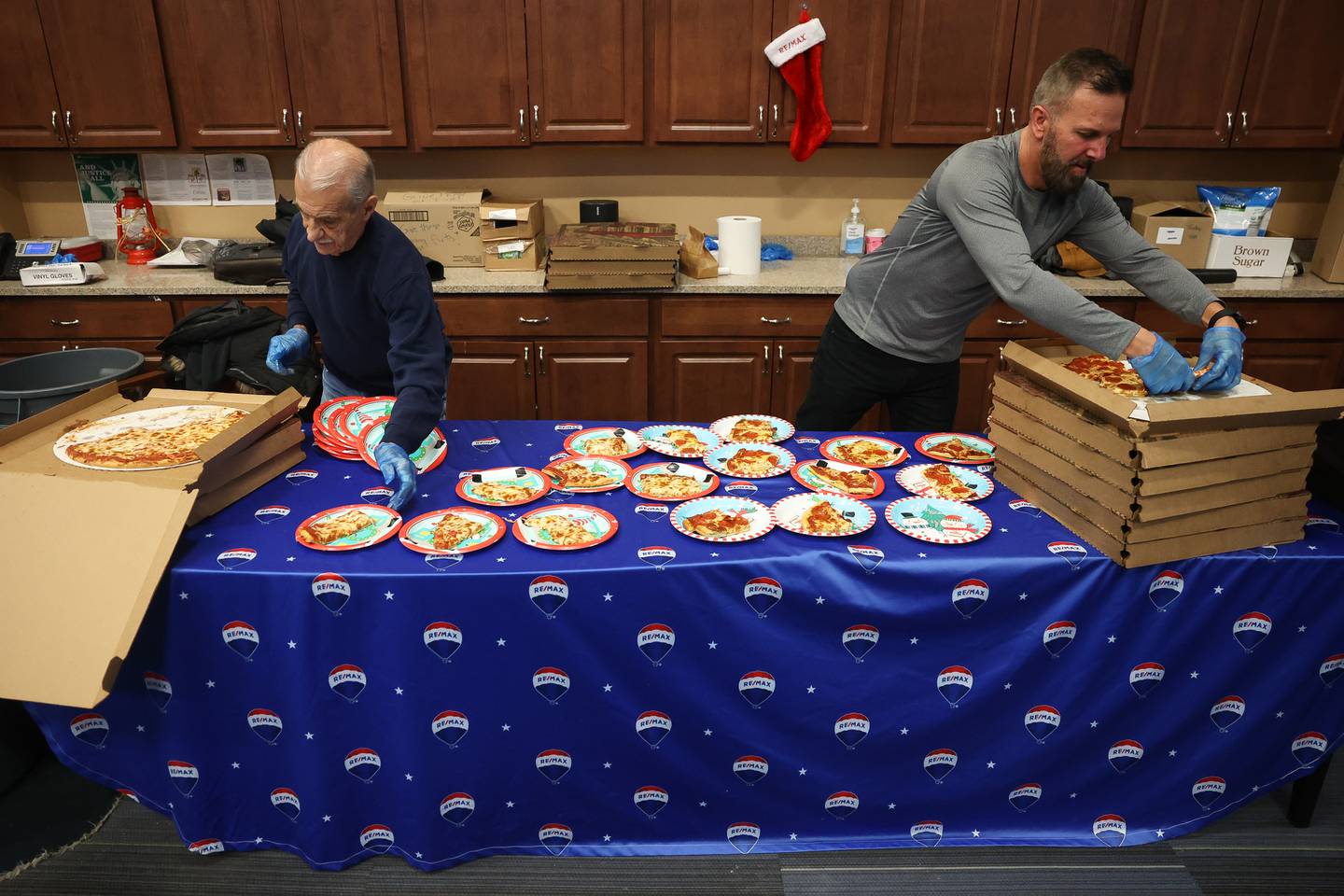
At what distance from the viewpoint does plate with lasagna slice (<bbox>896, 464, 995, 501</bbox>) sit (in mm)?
1785

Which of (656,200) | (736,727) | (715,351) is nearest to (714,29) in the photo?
(656,200)

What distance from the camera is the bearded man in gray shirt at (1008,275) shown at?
5.60 feet

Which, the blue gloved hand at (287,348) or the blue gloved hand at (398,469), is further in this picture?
the blue gloved hand at (287,348)

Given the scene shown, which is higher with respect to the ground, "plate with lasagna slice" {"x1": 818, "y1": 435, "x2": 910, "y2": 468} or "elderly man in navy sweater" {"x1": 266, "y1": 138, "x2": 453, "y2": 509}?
"elderly man in navy sweater" {"x1": 266, "y1": 138, "x2": 453, "y2": 509}

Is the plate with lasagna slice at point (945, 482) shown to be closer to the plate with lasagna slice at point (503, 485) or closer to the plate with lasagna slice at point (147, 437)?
the plate with lasagna slice at point (503, 485)

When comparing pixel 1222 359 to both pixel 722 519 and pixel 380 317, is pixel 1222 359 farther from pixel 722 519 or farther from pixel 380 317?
pixel 380 317

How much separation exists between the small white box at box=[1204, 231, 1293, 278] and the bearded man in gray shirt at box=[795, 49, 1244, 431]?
1.69 metres

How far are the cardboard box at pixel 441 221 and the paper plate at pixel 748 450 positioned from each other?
1922 mm

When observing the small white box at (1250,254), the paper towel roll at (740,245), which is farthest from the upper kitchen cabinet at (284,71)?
the small white box at (1250,254)

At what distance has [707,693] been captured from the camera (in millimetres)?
1643

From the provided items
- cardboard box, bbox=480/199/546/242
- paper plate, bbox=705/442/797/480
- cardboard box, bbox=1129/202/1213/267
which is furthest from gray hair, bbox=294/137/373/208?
cardboard box, bbox=1129/202/1213/267

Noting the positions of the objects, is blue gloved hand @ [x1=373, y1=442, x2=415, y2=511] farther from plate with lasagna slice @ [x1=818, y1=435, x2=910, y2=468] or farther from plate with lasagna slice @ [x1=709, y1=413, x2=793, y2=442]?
plate with lasagna slice @ [x1=818, y1=435, x2=910, y2=468]

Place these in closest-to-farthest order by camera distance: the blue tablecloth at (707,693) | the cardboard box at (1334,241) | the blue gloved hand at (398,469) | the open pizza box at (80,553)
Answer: the open pizza box at (80,553) < the blue tablecloth at (707,693) < the blue gloved hand at (398,469) < the cardboard box at (1334,241)

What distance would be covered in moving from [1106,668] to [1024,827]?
0.43m
